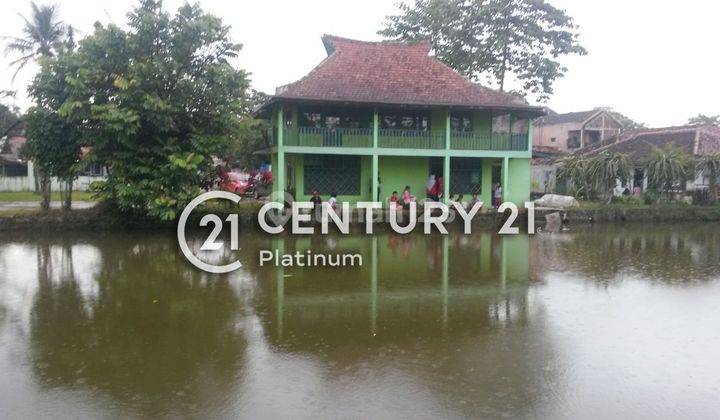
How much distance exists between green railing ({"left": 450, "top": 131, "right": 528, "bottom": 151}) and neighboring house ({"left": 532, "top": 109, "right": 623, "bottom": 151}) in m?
18.1

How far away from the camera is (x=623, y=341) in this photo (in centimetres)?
648

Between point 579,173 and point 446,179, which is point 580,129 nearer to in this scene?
point 579,173

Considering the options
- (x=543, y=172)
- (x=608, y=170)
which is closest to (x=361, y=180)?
(x=608, y=170)

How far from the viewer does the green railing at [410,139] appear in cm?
2020

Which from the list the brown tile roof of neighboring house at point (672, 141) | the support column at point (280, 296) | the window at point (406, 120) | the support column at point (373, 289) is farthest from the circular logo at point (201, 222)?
the brown tile roof of neighboring house at point (672, 141)

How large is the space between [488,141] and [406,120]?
3133 millimetres

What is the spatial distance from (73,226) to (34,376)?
13.0 m

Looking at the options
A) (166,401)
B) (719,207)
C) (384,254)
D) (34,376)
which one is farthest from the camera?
(719,207)

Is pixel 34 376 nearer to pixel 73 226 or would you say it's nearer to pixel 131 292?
pixel 131 292

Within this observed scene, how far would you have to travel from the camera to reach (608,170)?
23.0 metres

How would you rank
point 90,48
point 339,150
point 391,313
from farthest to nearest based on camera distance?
point 339,150 < point 90,48 < point 391,313

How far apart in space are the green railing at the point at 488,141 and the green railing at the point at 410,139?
23.5 inches

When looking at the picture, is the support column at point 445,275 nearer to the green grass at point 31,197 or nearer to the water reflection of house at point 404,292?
the water reflection of house at point 404,292

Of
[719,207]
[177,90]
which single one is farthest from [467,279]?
[719,207]
